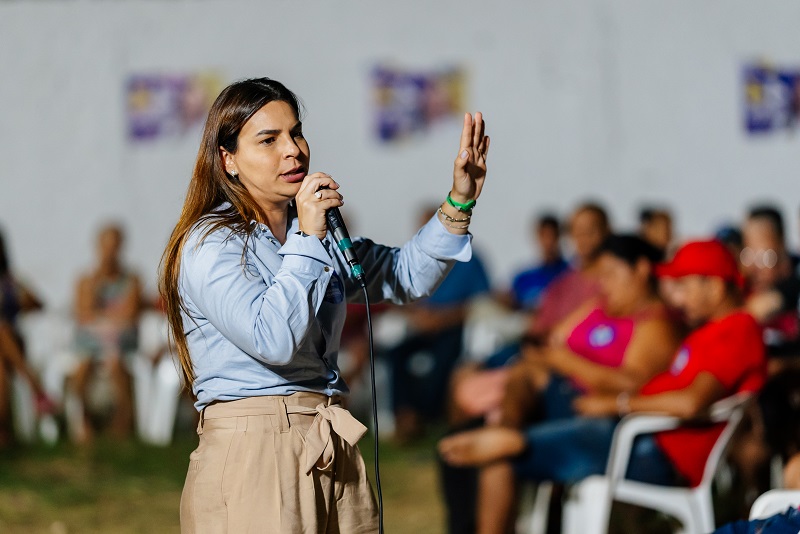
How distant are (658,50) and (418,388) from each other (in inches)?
117

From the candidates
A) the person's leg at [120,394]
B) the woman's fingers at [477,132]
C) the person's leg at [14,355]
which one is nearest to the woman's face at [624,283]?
the woman's fingers at [477,132]

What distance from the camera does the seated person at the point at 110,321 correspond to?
6.70 m

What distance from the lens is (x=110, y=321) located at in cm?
684

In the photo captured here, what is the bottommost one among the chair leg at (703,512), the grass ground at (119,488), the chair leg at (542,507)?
the grass ground at (119,488)

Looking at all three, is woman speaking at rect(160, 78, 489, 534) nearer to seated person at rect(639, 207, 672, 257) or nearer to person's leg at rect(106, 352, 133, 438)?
seated person at rect(639, 207, 672, 257)

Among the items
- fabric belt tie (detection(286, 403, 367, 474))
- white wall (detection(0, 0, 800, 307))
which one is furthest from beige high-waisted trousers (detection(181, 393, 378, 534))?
white wall (detection(0, 0, 800, 307))

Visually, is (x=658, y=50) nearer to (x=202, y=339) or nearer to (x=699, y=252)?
(x=699, y=252)

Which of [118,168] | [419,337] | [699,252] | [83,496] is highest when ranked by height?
[118,168]

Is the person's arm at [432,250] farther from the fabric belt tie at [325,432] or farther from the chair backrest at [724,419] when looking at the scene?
the chair backrest at [724,419]

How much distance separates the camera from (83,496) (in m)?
5.21

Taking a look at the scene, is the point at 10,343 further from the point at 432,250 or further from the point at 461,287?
the point at 432,250

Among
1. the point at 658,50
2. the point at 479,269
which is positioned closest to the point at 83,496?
the point at 479,269

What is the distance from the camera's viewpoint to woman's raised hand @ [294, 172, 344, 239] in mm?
1729

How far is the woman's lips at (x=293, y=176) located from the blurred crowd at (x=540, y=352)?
1.64 m
